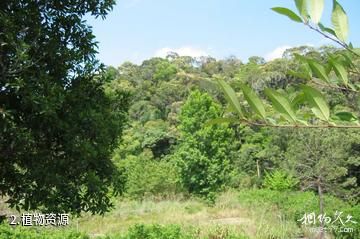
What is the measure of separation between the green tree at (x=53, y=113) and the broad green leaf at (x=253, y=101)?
2843 mm

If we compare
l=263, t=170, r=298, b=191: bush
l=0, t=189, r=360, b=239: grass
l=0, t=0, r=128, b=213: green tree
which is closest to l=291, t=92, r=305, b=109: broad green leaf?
l=0, t=0, r=128, b=213: green tree

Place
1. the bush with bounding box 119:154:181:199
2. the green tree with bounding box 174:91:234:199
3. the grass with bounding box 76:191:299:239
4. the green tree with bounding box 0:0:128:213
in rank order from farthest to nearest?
the green tree with bounding box 174:91:234:199
the bush with bounding box 119:154:181:199
the grass with bounding box 76:191:299:239
the green tree with bounding box 0:0:128:213

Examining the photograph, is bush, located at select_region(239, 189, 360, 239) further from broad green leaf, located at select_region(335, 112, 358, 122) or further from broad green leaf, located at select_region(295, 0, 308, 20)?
broad green leaf, located at select_region(295, 0, 308, 20)

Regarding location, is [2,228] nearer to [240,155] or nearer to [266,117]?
[266,117]

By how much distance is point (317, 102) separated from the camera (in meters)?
0.59

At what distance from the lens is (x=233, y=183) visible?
19.9m

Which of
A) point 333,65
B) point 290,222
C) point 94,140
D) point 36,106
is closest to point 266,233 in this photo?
point 290,222

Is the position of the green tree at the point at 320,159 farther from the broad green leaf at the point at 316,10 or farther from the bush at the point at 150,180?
the broad green leaf at the point at 316,10

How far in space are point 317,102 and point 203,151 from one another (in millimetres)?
20195

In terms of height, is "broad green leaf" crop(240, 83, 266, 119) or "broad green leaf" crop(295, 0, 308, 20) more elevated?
"broad green leaf" crop(295, 0, 308, 20)

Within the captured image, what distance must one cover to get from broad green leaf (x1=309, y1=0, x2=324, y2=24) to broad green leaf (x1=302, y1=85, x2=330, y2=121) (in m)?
0.10

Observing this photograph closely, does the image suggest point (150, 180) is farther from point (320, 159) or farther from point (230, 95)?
point (230, 95)

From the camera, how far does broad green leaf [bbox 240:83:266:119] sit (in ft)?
1.86

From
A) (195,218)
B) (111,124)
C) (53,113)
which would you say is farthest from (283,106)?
(195,218)
